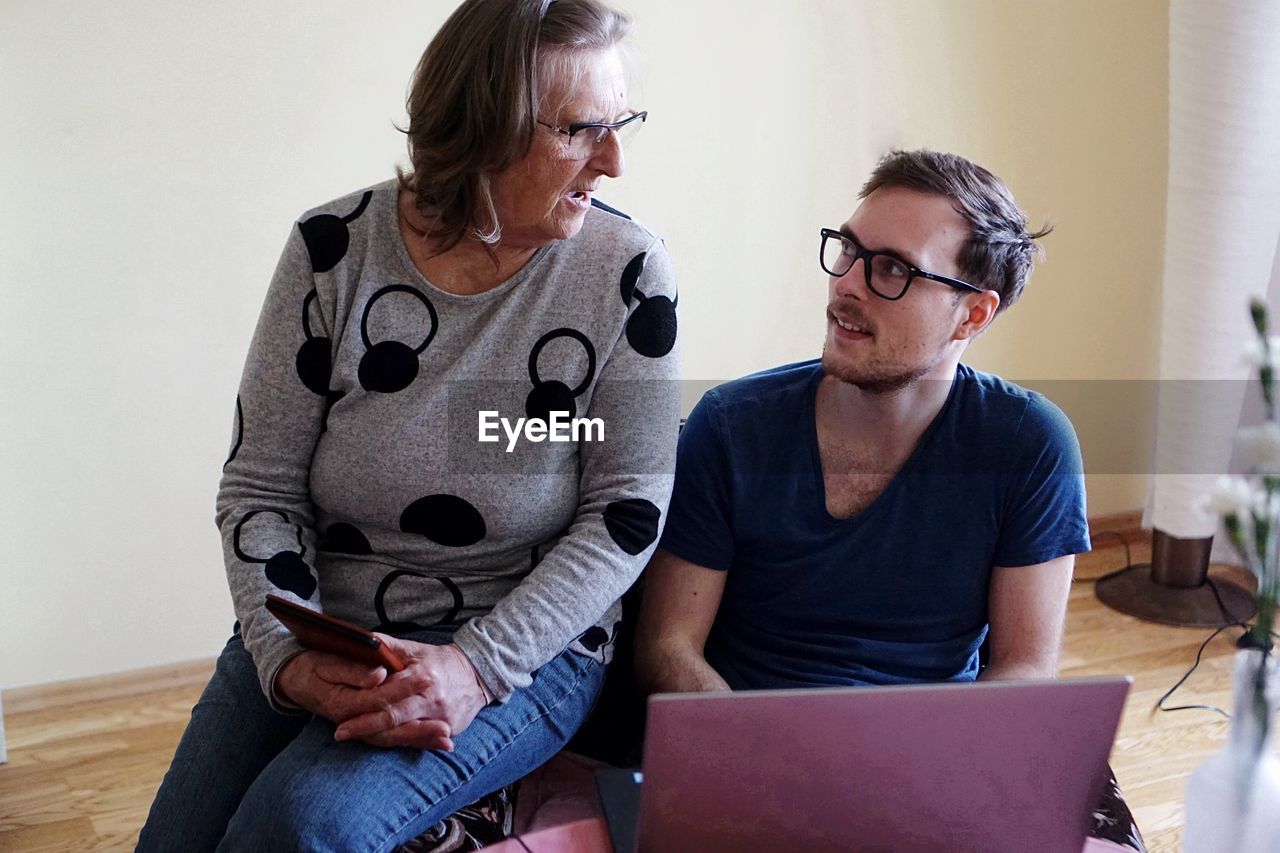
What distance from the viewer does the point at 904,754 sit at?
104 cm

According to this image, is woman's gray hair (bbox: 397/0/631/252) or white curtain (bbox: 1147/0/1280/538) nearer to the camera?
woman's gray hair (bbox: 397/0/631/252)

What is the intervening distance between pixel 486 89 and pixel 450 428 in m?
0.37

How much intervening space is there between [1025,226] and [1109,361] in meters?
1.93

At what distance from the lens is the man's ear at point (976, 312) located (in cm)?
154

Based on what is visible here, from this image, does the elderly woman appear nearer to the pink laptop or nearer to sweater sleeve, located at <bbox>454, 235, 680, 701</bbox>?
sweater sleeve, located at <bbox>454, 235, 680, 701</bbox>

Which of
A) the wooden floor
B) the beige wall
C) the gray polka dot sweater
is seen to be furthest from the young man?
the beige wall

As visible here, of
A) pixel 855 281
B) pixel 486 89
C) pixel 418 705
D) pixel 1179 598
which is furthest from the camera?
pixel 1179 598

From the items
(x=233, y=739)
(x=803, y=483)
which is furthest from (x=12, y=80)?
(x=803, y=483)

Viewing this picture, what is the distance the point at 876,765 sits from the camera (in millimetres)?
1044

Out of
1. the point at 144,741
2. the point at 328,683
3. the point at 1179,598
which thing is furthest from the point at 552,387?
the point at 1179,598

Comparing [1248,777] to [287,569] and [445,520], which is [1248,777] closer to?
[445,520]

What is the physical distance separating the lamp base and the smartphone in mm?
2145

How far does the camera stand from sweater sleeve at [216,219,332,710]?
1446 millimetres

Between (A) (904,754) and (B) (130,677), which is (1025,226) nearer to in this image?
(A) (904,754)
